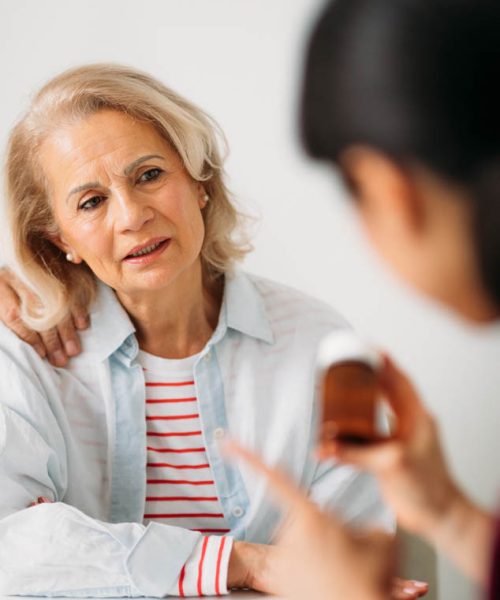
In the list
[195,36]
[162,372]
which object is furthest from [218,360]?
[195,36]

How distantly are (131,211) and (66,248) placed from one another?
0.20 m

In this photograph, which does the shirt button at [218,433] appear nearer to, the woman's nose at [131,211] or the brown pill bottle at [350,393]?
the woman's nose at [131,211]

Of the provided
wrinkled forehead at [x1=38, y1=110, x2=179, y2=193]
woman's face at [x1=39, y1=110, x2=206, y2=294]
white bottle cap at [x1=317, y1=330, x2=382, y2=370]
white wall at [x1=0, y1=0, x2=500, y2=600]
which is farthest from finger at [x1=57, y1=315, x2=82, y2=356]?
white bottle cap at [x1=317, y1=330, x2=382, y2=370]

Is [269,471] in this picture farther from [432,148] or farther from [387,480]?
[432,148]

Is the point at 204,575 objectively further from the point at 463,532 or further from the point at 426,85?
the point at 426,85

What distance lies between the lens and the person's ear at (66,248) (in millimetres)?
1625

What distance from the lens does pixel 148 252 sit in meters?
1.52

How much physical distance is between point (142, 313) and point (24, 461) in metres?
0.29

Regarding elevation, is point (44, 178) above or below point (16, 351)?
above

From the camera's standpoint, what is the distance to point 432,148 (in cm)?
59

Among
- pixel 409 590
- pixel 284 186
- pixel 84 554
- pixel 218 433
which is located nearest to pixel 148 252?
pixel 218 433

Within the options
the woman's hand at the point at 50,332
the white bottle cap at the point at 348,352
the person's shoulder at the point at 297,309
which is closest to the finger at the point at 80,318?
the woman's hand at the point at 50,332

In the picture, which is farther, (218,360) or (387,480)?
(218,360)

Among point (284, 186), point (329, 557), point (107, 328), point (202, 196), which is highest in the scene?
point (284, 186)
